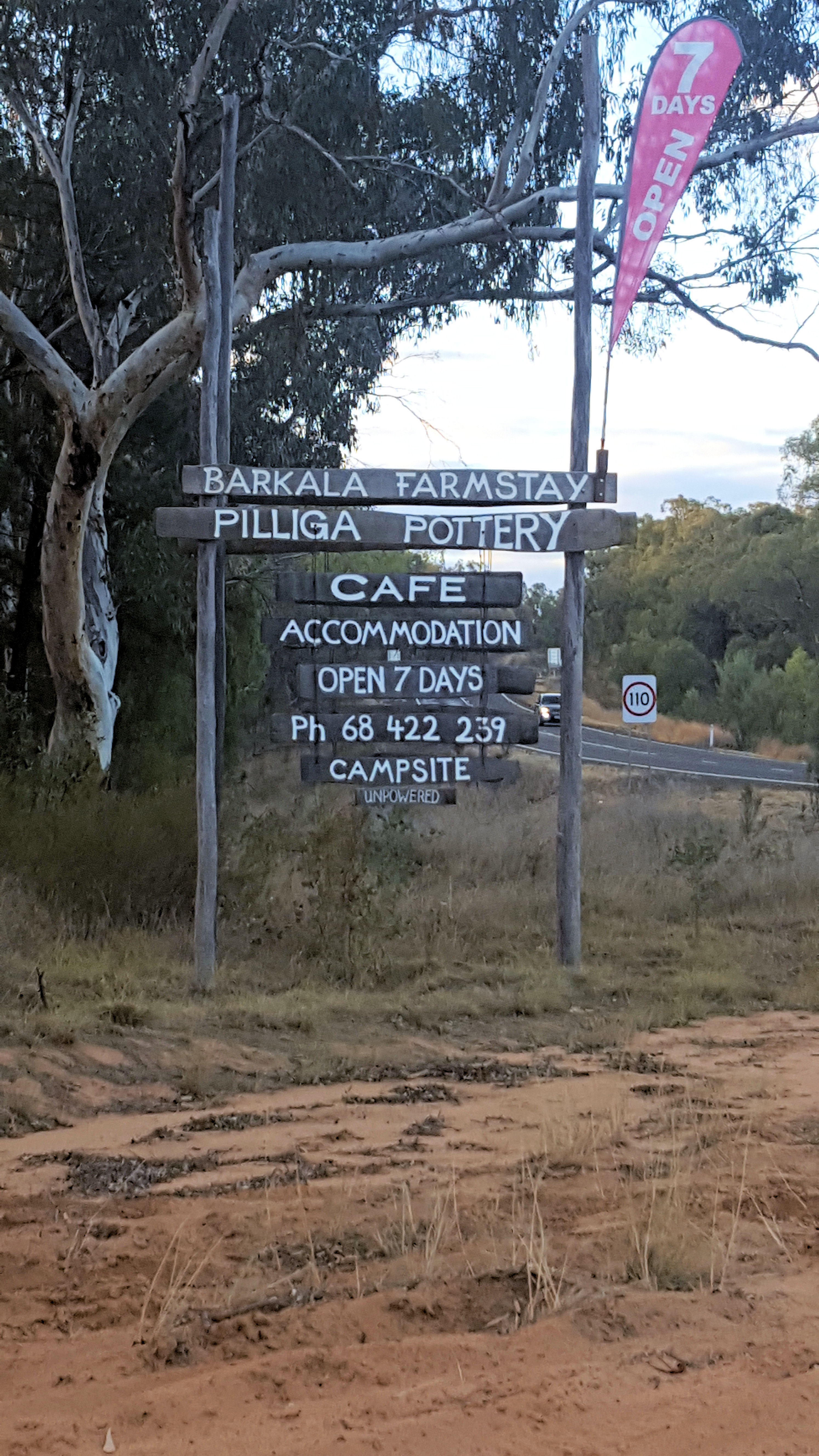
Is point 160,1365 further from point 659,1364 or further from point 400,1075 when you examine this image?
point 400,1075

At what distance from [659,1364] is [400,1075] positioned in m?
3.57

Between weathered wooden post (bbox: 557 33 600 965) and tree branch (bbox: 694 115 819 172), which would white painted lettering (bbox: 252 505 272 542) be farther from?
tree branch (bbox: 694 115 819 172)

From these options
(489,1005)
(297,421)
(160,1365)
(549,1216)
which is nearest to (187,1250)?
(160,1365)

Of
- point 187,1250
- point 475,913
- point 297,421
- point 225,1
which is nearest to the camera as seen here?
point 187,1250

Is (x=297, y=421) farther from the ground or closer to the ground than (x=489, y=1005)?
farther from the ground

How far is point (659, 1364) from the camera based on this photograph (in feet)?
11.1

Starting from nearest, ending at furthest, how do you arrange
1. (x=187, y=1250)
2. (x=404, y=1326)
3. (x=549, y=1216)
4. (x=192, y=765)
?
(x=404, y=1326) → (x=187, y=1250) → (x=549, y=1216) → (x=192, y=765)

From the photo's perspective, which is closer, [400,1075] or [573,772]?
[400,1075]

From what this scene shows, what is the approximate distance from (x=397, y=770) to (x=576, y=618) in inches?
69.7

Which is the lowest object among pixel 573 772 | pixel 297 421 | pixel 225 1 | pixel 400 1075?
pixel 400 1075

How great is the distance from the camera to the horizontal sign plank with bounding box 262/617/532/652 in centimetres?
917

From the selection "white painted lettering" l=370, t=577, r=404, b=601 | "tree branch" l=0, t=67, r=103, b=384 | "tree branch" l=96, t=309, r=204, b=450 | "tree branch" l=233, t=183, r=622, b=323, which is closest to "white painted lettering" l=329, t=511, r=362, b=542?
"white painted lettering" l=370, t=577, r=404, b=601

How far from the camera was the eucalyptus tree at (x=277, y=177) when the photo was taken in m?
13.5

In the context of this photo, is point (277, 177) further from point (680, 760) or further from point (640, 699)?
point (680, 760)
